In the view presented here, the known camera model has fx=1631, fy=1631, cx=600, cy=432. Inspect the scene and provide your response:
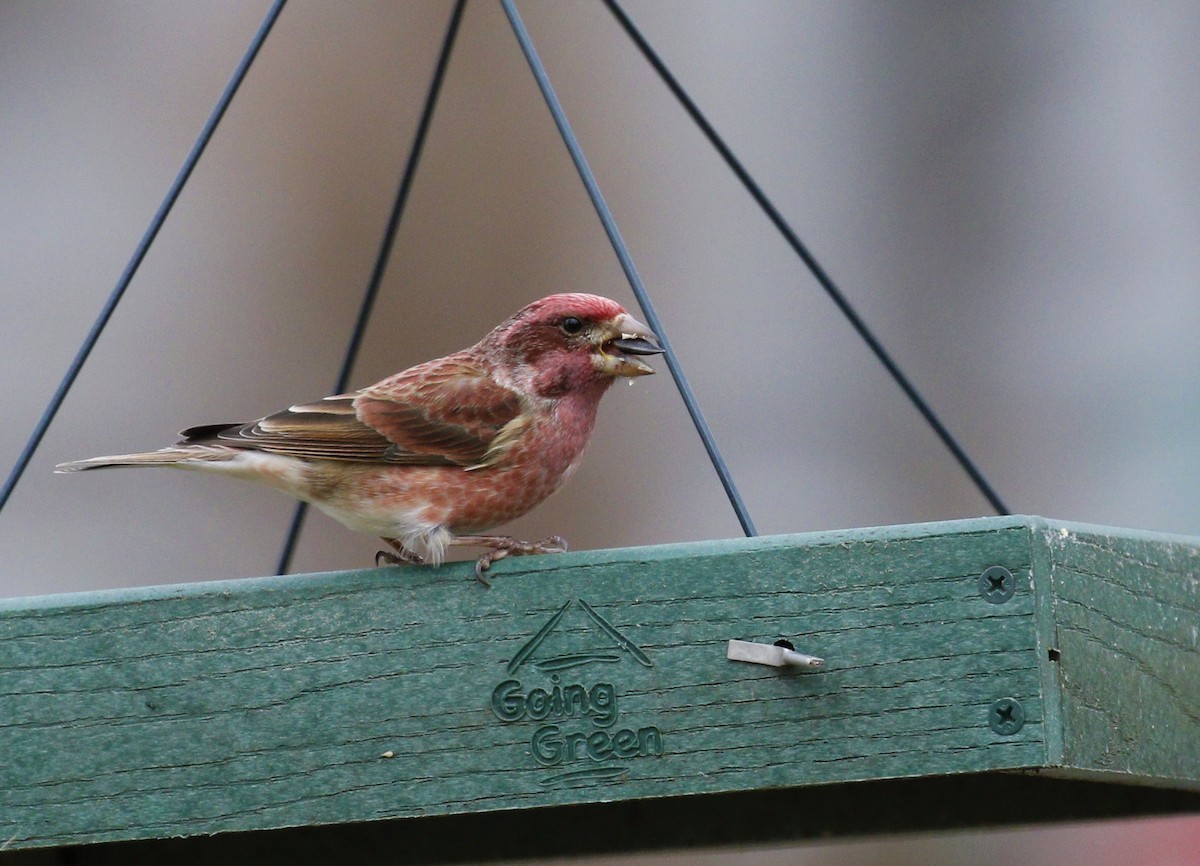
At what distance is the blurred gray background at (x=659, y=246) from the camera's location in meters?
7.80

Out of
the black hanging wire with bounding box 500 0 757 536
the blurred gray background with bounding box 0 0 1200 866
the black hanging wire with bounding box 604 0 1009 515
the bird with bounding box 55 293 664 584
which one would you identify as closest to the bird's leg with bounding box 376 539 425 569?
the bird with bounding box 55 293 664 584

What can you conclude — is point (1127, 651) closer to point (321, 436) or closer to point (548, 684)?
point (548, 684)

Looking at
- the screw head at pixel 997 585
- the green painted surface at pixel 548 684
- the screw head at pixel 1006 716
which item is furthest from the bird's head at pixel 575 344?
the screw head at pixel 1006 716

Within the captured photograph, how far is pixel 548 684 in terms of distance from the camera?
317 cm

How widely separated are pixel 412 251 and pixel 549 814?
4.96m

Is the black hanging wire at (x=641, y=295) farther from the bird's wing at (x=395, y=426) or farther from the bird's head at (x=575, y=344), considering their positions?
the bird's wing at (x=395, y=426)

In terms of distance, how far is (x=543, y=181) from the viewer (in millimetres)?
8602

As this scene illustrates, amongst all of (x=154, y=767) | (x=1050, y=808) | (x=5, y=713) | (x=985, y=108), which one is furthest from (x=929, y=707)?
(x=985, y=108)

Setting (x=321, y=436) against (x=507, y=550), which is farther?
(x=321, y=436)

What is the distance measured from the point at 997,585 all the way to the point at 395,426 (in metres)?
1.58

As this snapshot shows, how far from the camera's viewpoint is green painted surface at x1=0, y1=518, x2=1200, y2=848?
3.01 metres

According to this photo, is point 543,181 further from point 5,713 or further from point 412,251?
point 5,713

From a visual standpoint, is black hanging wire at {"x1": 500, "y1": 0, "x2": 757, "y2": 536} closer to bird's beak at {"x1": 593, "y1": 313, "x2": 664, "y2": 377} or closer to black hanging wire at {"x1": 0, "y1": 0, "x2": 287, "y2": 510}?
bird's beak at {"x1": 593, "y1": 313, "x2": 664, "y2": 377}

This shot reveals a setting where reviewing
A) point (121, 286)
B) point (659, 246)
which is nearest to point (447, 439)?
point (121, 286)
